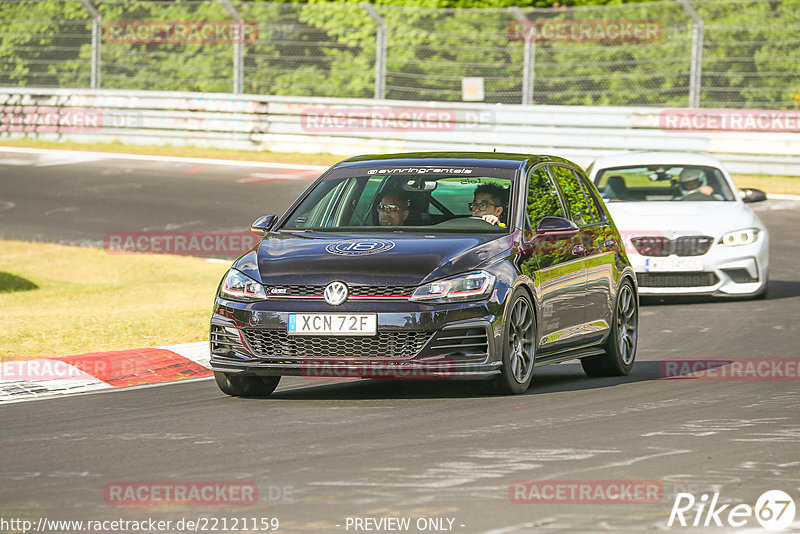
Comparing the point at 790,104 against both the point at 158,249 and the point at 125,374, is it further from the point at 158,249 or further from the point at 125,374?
the point at 125,374

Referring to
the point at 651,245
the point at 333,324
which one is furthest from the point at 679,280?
the point at 333,324

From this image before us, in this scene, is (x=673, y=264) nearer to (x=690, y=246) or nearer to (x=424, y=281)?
(x=690, y=246)

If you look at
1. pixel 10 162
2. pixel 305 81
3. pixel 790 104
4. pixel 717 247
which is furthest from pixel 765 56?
pixel 10 162

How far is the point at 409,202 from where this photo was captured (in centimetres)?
995

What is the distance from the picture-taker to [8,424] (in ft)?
27.5

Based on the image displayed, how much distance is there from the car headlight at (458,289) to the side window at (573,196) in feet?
5.92

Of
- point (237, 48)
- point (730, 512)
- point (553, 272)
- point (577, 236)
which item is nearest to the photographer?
point (730, 512)

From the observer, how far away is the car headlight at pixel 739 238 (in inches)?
611

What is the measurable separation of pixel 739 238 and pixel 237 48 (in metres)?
16.4

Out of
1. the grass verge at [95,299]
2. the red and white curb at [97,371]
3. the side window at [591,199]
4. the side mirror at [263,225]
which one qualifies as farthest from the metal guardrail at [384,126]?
the side mirror at [263,225]

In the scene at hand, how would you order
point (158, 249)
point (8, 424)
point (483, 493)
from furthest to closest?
1. point (158, 249)
2. point (8, 424)
3. point (483, 493)

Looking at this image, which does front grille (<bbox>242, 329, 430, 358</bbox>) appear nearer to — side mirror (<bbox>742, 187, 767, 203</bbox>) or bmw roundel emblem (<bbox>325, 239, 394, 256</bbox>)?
bmw roundel emblem (<bbox>325, 239, 394, 256</bbox>)

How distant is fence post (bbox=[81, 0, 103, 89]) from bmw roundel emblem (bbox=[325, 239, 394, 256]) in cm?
2262

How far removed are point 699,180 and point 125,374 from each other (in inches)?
319
